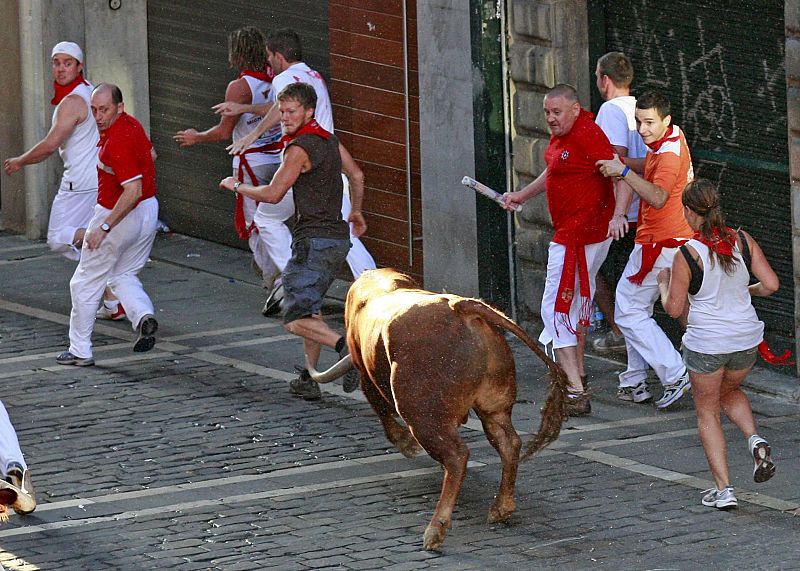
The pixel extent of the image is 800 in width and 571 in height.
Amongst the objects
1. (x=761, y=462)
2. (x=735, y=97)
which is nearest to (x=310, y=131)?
(x=735, y=97)

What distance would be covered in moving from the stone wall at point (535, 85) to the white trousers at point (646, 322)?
6.02ft

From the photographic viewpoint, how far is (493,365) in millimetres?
8133

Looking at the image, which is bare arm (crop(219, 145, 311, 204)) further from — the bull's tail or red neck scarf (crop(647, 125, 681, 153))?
the bull's tail

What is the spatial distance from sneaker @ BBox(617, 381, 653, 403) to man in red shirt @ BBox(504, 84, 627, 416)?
29 centimetres

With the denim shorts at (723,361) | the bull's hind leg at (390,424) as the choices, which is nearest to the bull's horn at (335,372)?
the bull's hind leg at (390,424)

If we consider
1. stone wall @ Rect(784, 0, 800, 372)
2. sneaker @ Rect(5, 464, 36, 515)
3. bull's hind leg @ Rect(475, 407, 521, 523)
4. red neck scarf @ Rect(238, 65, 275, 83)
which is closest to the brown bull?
bull's hind leg @ Rect(475, 407, 521, 523)

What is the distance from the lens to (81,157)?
13656 mm

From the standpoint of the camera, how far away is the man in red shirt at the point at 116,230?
37.8 ft

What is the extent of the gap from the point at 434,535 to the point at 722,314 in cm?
179

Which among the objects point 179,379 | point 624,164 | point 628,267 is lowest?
point 179,379

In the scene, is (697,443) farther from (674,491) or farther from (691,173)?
(691,173)

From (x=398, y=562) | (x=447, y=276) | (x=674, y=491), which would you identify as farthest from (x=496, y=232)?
(x=398, y=562)

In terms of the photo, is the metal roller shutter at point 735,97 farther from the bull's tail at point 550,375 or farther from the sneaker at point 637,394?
the bull's tail at point 550,375

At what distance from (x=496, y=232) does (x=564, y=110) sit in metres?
2.61
